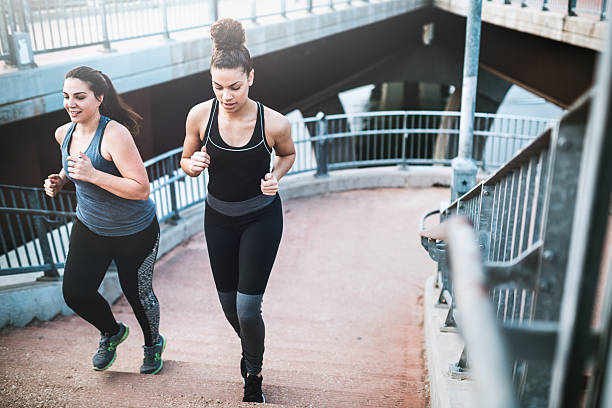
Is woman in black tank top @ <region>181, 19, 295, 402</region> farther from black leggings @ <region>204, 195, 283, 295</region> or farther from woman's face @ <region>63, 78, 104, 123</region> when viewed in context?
woman's face @ <region>63, 78, 104, 123</region>

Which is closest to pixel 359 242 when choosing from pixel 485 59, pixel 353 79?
pixel 485 59

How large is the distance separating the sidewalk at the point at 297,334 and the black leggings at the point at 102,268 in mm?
431

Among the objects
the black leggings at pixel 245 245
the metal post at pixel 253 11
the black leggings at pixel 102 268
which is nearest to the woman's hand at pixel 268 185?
the black leggings at pixel 245 245

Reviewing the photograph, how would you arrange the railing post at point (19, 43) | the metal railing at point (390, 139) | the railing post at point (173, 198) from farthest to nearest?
the metal railing at point (390, 139), the railing post at point (173, 198), the railing post at point (19, 43)

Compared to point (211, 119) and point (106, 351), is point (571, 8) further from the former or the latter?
point (106, 351)

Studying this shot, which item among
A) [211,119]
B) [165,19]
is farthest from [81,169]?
[165,19]

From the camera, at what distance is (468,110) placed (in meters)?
5.29

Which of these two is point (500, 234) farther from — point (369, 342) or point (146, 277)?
point (369, 342)

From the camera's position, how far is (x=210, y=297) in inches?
261

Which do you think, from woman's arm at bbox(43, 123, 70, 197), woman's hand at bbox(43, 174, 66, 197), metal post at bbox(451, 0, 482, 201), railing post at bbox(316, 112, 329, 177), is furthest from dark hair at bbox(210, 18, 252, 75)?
railing post at bbox(316, 112, 329, 177)

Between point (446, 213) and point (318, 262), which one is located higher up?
point (446, 213)

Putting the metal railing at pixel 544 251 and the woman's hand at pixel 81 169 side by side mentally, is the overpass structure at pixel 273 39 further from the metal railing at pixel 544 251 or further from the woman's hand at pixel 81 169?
the woman's hand at pixel 81 169

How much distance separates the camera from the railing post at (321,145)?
966 cm

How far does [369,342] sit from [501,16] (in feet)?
33.8
